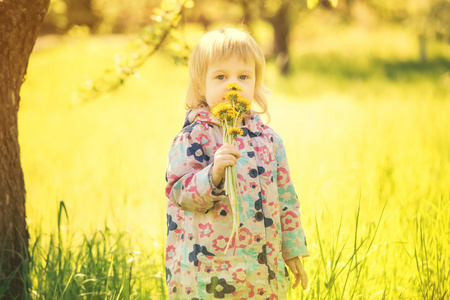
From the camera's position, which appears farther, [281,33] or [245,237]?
[281,33]

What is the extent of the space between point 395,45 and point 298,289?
14374 mm

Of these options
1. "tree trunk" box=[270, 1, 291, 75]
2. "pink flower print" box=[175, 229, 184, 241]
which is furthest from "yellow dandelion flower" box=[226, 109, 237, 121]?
"tree trunk" box=[270, 1, 291, 75]

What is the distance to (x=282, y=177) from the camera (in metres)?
1.93

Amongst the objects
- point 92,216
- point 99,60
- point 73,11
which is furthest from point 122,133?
point 73,11

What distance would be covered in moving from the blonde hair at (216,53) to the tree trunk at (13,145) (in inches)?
38.3

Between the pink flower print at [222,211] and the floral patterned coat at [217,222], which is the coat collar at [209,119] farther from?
the pink flower print at [222,211]

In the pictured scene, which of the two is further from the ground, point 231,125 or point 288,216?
point 231,125

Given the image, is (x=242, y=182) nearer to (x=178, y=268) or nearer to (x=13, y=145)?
(x=178, y=268)

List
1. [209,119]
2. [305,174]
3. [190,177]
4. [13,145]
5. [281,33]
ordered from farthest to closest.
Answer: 1. [281,33]
2. [305,174]
3. [13,145]
4. [209,119]
5. [190,177]

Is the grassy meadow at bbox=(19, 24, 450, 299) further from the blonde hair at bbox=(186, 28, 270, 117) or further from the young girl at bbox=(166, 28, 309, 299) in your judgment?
the blonde hair at bbox=(186, 28, 270, 117)

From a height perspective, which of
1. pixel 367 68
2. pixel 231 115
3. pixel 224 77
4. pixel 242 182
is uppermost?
pixel 367 68

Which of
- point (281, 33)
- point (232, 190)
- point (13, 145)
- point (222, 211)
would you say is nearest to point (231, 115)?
point (232, 190)

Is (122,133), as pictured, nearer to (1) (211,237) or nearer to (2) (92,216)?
(2) (92,216)

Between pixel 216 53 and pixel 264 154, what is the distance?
443mm
